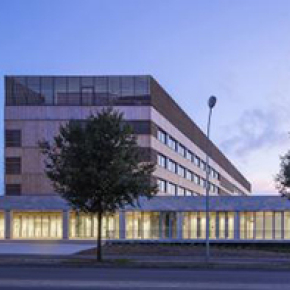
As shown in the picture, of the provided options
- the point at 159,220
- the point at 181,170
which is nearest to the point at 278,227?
the point at 159,220

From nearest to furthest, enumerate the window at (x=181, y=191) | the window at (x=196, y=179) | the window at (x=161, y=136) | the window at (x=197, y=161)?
the window at (x=161, y=136) < the window at (x=181, y=191) < the window at (x=196, y=179) < the window at (x=197, y=161)

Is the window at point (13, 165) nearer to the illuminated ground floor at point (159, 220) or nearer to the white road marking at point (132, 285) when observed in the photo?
the illuminated ground floor at point (159, 220)

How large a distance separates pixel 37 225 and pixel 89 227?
4.69 m

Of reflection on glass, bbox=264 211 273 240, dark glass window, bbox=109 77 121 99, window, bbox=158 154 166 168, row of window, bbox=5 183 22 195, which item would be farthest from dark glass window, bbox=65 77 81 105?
reflection on glass, bbox=264 211 273 240

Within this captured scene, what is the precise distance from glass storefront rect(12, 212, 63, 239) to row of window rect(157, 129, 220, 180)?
760 inches

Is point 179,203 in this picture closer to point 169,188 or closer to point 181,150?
point 169,188

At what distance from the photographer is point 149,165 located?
31781 millimetres

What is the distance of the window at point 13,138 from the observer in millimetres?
65812

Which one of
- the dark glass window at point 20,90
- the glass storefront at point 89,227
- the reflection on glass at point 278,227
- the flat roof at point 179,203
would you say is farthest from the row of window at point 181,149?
the reflection on glass at point 278,227

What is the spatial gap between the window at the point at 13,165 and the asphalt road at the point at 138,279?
1606 inches

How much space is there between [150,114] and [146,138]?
2532 millimetres

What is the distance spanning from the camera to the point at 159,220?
186 feet

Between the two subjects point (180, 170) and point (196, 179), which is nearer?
point (180, 170)

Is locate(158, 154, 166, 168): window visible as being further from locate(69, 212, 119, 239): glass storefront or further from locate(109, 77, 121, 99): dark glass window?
locate(69, 212, 119, 239): glass storefront
